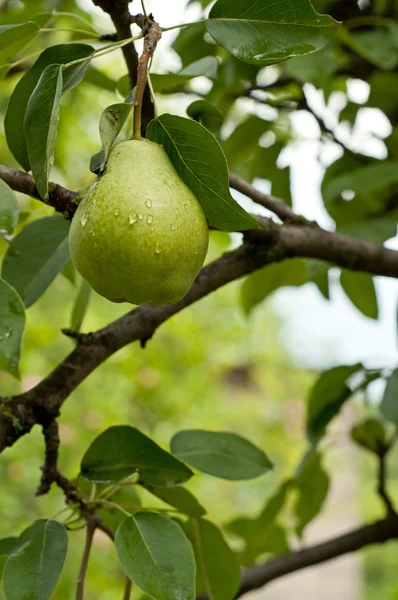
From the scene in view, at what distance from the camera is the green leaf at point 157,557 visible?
473 millimetres

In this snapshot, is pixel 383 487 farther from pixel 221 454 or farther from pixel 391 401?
pixel 221 454

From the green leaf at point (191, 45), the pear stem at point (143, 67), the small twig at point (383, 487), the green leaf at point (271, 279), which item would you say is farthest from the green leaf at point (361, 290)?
the pear stem at point (143, 67)

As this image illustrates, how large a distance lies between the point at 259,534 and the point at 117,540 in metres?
0.45

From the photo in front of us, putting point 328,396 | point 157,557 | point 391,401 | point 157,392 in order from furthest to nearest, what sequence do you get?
point 157,392 → point 328,396 → point 391,401 → point 157,557

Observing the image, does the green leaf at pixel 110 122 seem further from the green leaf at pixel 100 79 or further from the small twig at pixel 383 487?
the small twig at pixel 383 487

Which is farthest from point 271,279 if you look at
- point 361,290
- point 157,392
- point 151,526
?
point 157,392

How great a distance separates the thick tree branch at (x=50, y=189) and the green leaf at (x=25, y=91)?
1 cm

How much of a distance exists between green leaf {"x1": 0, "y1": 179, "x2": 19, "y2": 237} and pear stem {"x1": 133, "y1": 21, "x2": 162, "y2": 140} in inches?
3.2

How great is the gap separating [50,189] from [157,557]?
0.85 ft

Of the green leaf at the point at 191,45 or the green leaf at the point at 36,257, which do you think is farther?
the green leaf at the point at 191,45

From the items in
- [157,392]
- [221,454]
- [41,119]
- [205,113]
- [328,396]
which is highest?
[41,119]

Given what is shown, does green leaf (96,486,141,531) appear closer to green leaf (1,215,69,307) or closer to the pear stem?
green leaf (1,215,69,307)

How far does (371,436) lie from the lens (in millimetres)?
939

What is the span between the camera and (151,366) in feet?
8.12
